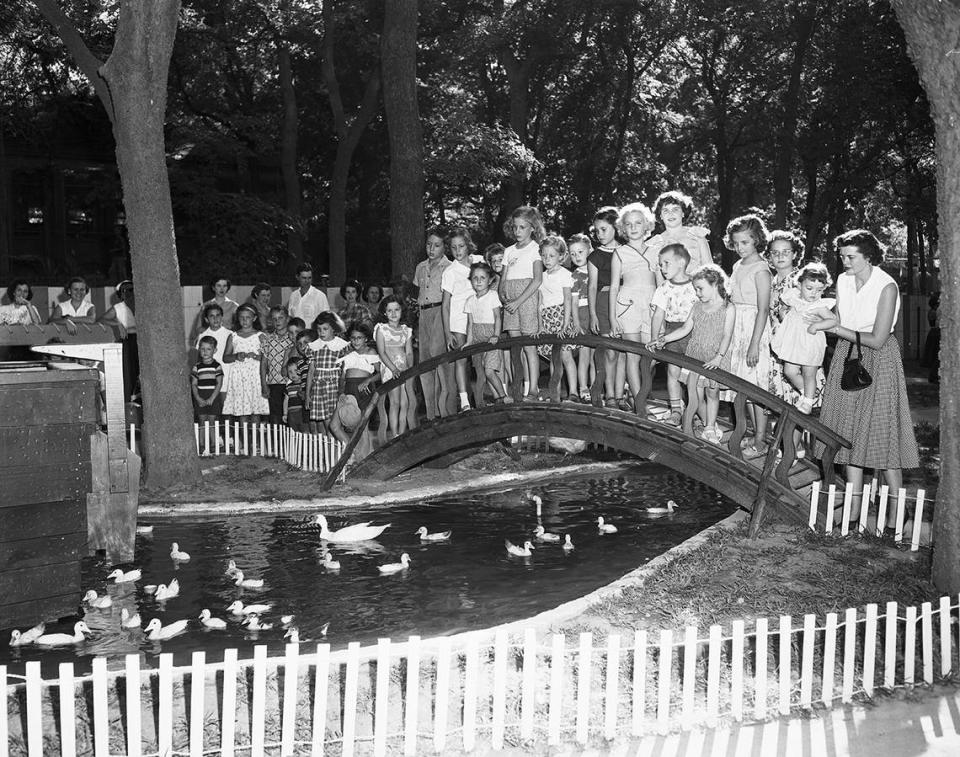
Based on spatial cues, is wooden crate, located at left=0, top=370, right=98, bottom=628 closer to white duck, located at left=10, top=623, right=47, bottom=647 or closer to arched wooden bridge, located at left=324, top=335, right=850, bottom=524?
white duck, located at left=10, top=623, right=47, bottom=647

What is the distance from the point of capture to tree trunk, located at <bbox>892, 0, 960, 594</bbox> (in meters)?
7.92

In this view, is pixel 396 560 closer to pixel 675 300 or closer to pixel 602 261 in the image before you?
pixel 675 300

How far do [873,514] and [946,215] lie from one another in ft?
9.52

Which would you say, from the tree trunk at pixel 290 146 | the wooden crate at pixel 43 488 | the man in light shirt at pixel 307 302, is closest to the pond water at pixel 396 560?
the wooden crate at pixel 43 488

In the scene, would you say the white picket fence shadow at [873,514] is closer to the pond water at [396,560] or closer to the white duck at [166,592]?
the pond water at [396,560]

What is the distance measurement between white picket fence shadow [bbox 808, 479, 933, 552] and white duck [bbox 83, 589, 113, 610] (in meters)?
5.54

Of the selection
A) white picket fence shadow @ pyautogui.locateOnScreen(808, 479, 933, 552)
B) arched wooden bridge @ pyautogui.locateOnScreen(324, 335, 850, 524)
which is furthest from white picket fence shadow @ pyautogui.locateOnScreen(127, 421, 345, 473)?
white picket fence shadow @ pyautogui.locateOnScreen(808, 479, 933, 552)

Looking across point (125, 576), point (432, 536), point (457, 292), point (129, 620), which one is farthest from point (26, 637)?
point (457, 292)

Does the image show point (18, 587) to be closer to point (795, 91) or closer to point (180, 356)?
point (180, 356)

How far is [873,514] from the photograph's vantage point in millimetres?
10047

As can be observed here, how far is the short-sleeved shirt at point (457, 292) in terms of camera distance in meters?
13.7

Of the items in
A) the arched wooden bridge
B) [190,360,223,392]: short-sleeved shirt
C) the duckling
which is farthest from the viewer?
[190,360,223,392]: short-sleeved shirt

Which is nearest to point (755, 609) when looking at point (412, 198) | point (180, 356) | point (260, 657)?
point (260, 657)

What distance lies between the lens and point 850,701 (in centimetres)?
675
